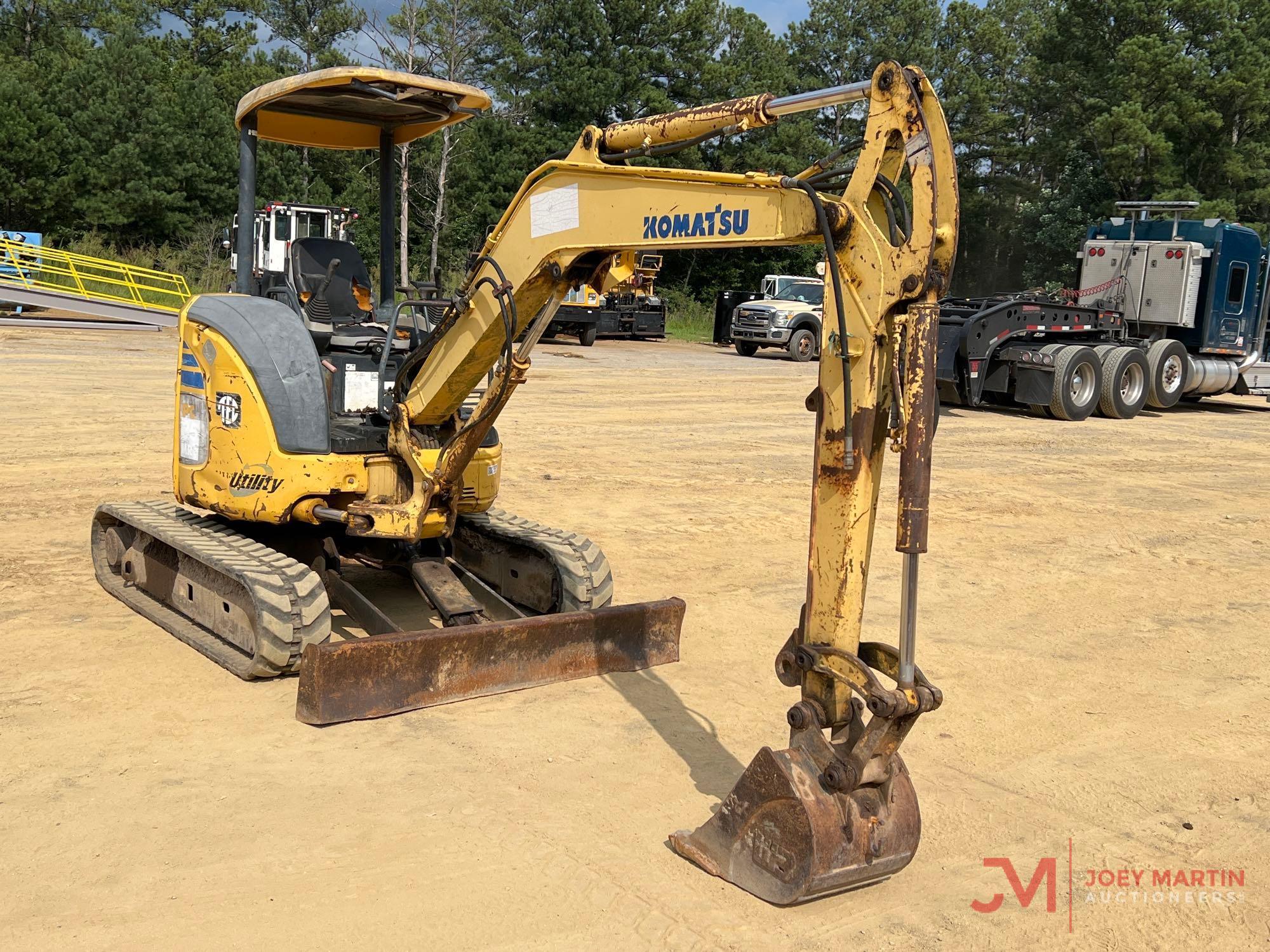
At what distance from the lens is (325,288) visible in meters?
6.56

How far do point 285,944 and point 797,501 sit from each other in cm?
Answer: 782

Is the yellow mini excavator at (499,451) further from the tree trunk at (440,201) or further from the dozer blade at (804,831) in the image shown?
the tree trunk at (440,201)

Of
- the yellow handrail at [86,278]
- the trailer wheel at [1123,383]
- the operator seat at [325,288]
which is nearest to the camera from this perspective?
the operator seat at [325,288]

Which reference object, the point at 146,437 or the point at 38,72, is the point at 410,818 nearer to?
the point at 146,437

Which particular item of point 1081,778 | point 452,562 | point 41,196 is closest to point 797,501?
point 452,562

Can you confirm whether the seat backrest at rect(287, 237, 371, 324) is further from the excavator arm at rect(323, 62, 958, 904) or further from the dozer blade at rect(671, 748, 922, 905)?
the dozer blade at rect(671, 748, 922, 905)

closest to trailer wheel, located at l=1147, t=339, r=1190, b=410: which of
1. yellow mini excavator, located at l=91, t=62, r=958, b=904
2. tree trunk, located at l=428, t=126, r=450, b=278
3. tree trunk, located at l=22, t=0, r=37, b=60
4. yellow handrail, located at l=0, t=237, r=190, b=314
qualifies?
yellow mini excavator, located at l=91, t=62, r=958, b=904

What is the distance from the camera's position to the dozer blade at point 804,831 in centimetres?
383

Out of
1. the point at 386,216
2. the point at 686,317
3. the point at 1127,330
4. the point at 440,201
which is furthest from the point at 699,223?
the point at 440,201

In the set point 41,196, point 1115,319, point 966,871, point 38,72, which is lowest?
point 966,871

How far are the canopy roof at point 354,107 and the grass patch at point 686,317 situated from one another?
95.4 feet

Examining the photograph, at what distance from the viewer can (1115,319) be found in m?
19.6

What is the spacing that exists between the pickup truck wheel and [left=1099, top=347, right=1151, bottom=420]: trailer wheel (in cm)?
978

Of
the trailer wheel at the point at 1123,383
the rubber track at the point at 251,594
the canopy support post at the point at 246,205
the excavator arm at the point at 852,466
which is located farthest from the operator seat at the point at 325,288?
the trailer wheel at the point at 1123,383
